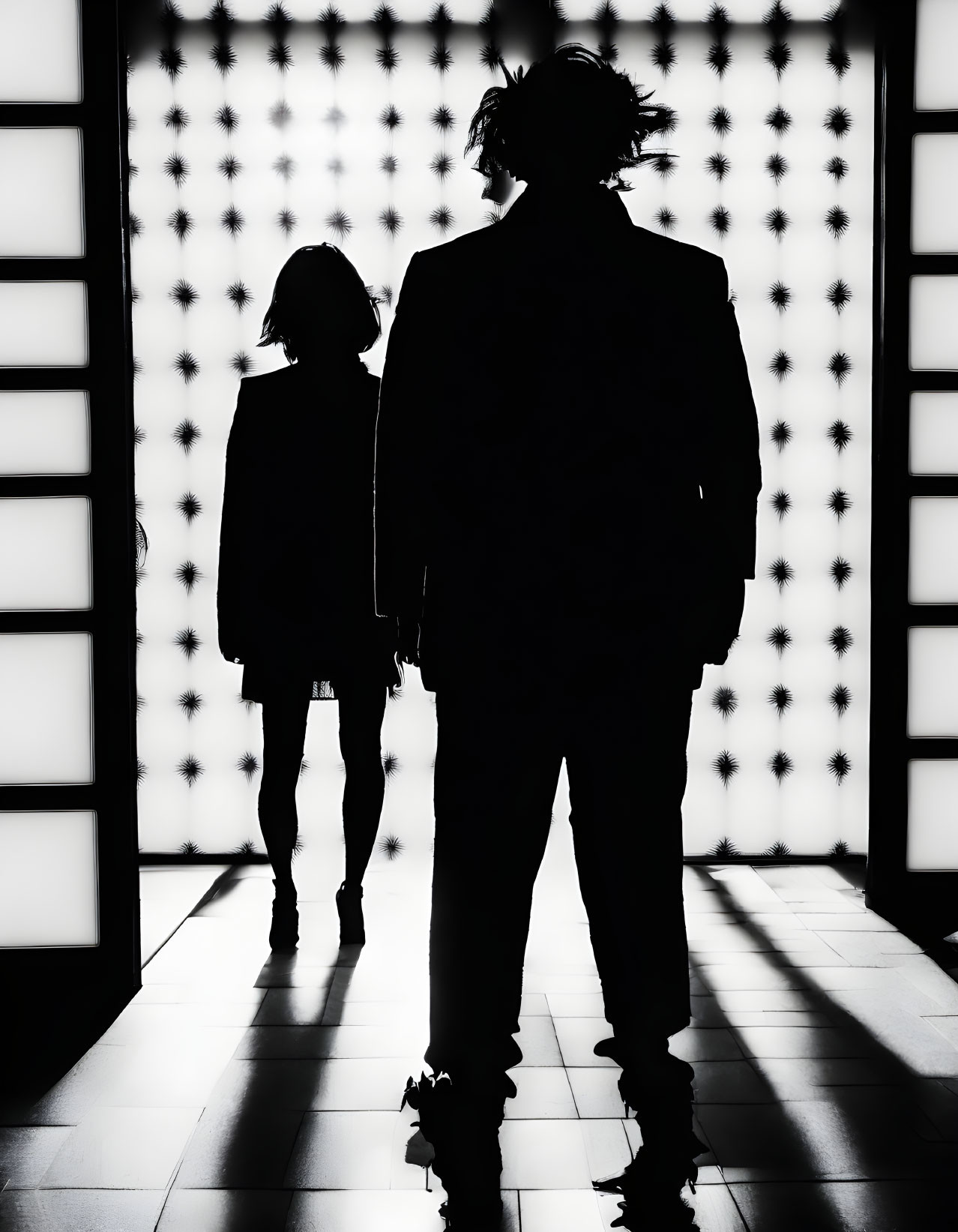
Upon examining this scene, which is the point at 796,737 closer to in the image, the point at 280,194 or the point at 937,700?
the point at 937,700

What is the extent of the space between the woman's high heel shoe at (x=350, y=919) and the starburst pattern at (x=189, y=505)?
1.32 m

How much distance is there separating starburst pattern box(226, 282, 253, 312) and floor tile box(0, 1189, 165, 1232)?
249 cm

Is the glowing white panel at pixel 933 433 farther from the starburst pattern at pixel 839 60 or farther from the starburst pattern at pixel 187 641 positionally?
the starburst pattern at pixel 187 641

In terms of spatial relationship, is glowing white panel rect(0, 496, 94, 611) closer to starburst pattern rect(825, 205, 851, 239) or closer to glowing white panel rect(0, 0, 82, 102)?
glowing white panel rect(0, 0, 82, 102)

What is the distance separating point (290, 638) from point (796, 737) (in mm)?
1736

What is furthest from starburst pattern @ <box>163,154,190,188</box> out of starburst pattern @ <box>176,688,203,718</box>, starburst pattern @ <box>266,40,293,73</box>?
starburst pattern @ <box>176,688,203,718</box>

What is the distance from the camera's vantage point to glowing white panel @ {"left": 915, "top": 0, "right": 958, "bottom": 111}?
2.70 metres

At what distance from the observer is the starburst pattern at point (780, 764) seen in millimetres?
3271

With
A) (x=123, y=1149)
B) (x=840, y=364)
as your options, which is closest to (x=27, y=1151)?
(x=123, y=1149)

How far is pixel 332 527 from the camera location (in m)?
2.30

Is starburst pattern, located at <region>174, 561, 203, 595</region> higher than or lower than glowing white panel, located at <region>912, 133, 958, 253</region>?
lower

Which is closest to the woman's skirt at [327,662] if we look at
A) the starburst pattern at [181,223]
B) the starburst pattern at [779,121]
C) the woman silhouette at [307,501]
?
the woman silhouette at [307,501]

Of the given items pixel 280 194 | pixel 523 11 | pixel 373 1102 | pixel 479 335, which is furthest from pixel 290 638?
pixel 523 11

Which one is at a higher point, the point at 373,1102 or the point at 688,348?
the point at 688,348
